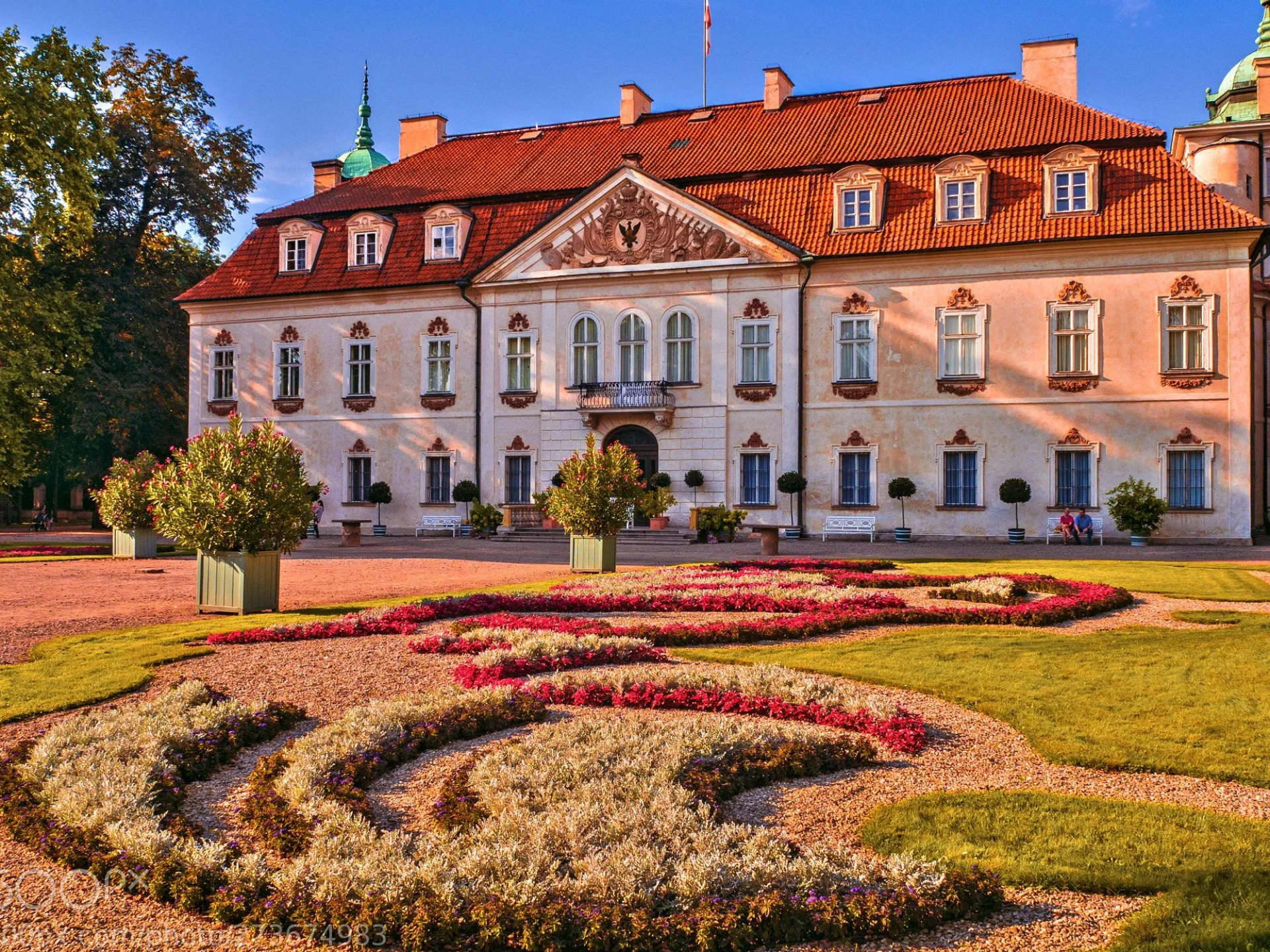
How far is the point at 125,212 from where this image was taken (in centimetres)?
4156

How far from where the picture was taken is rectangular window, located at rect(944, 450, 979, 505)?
31703mm

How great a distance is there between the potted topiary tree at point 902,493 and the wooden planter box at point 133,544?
19359 millimetres

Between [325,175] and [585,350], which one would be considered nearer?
[585,350]

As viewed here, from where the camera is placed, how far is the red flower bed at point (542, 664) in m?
9.45

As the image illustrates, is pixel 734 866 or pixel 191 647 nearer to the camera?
pixel 734 866

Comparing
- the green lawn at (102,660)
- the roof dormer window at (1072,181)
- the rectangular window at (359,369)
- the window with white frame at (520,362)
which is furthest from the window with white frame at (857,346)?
the green lawn at (102,660)

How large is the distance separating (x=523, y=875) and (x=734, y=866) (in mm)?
914

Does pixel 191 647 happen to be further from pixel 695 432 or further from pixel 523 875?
pixel 695 432

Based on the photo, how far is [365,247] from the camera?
3819 cm

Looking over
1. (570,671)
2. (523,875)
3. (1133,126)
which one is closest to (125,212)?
(1133,126)

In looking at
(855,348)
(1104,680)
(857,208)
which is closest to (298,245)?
(857,208)

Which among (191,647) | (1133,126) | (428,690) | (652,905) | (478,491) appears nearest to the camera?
(652,905)

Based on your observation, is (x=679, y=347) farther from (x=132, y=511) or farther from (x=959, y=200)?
(x=132, y=511)

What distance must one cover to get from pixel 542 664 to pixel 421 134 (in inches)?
1482
